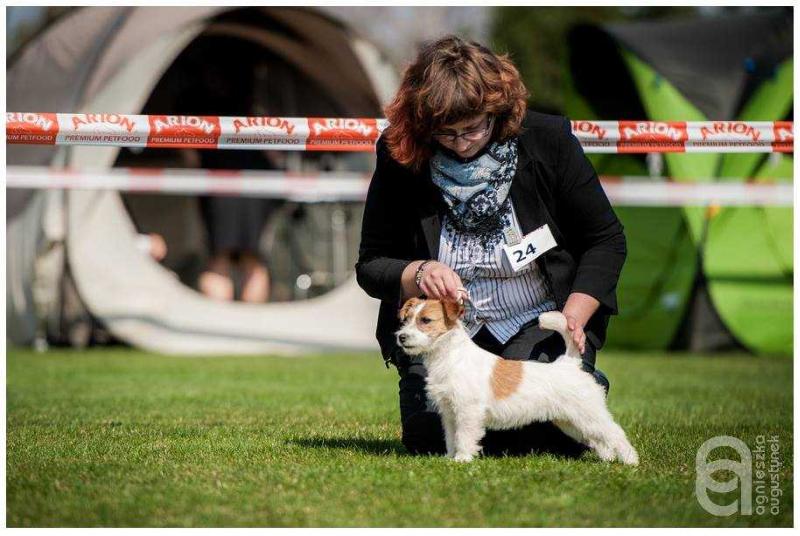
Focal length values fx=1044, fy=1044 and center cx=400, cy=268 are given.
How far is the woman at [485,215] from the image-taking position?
3568 millimetres

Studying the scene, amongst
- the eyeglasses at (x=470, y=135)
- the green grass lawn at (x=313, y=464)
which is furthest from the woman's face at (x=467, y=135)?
the green grass lawn at (x=313, y=464)

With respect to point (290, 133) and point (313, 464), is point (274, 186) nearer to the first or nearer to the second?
point (290, 133)

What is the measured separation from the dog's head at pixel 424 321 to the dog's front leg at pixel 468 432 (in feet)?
0.91

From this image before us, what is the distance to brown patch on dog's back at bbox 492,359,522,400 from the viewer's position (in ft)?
11.9

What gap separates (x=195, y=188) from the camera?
1030 cm

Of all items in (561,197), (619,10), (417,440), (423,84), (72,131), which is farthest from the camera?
(619,10)

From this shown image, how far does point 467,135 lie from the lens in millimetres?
3633

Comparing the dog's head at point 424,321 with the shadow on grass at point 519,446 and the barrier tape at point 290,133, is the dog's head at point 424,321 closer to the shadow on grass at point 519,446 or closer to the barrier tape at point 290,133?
the shadow on grass at point 519,446

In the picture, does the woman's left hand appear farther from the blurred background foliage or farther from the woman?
the blurred background foliage

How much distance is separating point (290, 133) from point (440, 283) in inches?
56.3

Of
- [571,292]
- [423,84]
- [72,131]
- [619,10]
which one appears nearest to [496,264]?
[571,292]

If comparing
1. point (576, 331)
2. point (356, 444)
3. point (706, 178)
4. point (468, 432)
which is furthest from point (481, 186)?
point (706, 178)

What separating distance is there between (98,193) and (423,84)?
7235 mm

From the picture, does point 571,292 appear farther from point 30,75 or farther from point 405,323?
point 30,75
